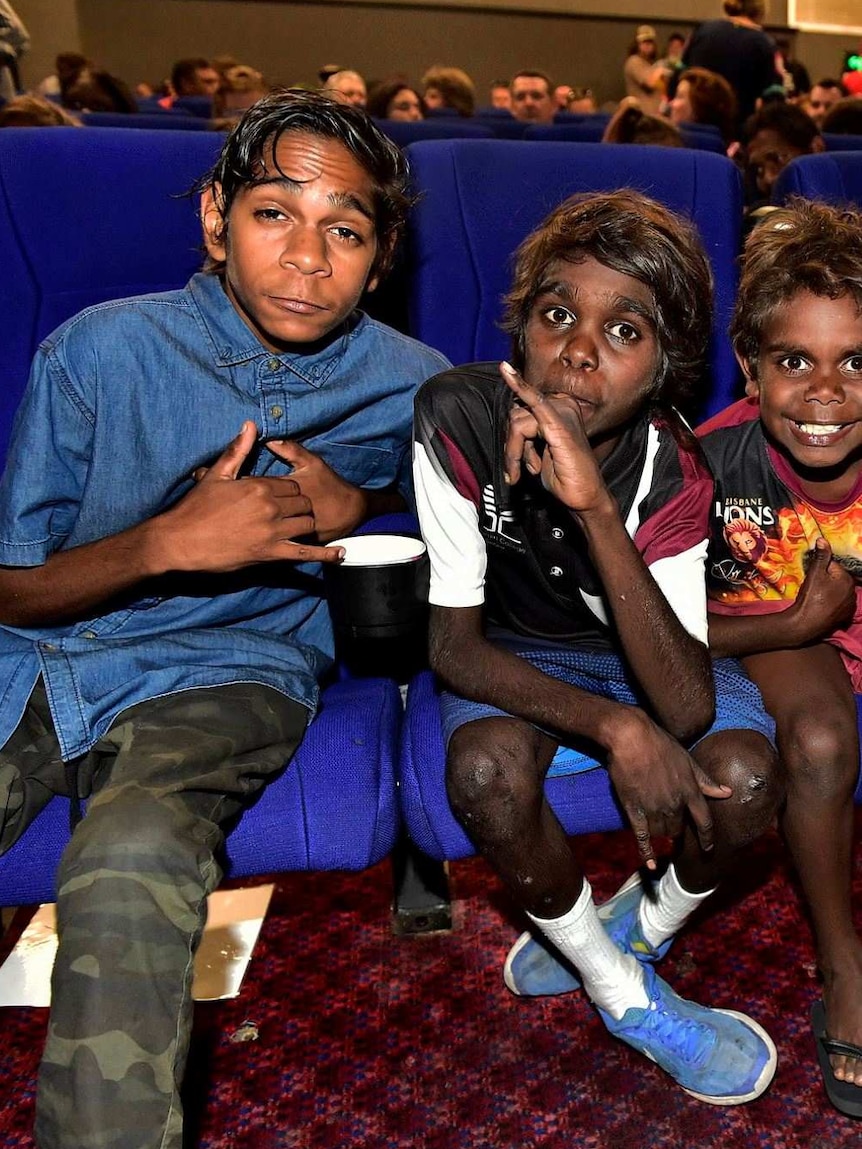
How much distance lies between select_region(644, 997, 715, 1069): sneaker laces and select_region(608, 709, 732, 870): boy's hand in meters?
0.26

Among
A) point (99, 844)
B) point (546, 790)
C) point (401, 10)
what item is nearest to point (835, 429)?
point (546, 790)

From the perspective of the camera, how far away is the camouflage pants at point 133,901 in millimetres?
914

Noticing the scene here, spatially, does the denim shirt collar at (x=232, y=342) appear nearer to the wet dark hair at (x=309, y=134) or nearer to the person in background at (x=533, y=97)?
the wet dark hair at (x=309, y=134)

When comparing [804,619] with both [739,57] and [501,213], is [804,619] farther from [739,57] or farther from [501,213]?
[739,57]

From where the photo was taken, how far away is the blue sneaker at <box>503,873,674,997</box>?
56.8 inches

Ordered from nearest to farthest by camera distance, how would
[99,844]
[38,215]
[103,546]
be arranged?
1. [99,844]
2. [103,546]
3. [38,215]

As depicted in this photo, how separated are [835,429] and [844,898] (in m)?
0.56

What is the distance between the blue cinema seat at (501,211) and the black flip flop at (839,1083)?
89 cm

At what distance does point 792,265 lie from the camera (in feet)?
4.69

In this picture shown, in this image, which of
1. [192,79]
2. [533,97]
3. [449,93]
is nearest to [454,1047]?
[449,93]

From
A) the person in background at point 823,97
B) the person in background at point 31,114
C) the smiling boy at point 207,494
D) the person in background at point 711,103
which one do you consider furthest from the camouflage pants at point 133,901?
the person in background at point 823,97

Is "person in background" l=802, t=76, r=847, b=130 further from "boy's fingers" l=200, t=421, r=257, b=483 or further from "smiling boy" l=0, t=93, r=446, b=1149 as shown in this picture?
"boy's fingers" l=200, t=421, r=257, b=483

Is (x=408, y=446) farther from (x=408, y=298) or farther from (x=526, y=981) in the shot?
(x=526, y=981)

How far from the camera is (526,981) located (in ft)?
4.93
